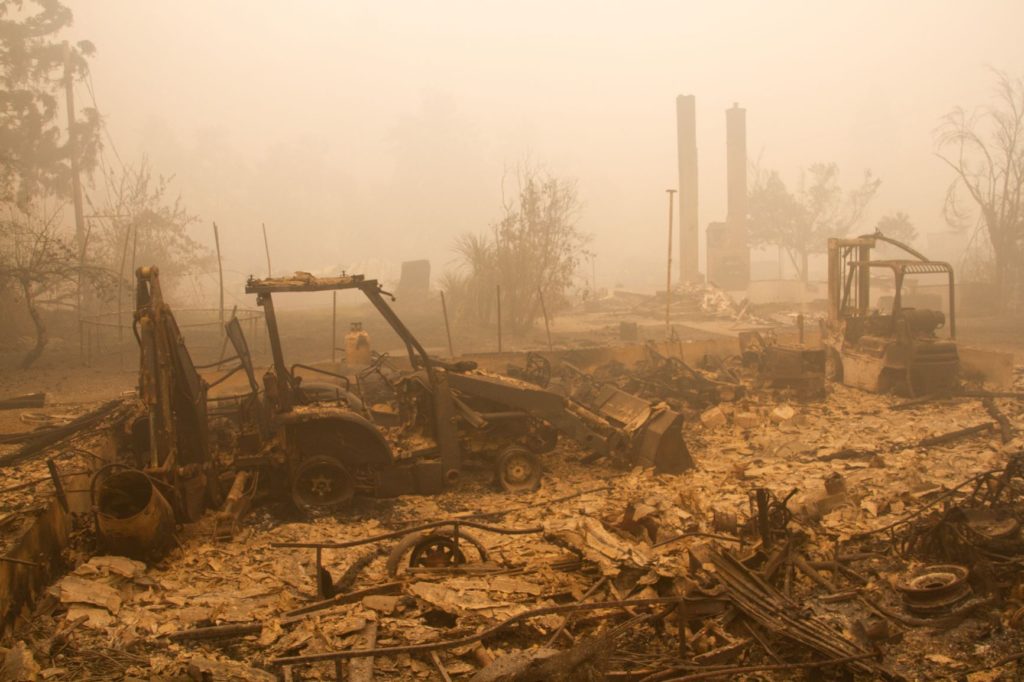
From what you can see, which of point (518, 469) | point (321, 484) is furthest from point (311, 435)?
point (518, 469)

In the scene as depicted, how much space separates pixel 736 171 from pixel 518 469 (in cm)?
3249

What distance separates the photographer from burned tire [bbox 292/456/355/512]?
24.3 feet

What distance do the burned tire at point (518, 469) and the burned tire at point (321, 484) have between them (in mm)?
1624

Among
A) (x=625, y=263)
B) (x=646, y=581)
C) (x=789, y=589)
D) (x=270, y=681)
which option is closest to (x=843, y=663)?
(x=789, y=589)

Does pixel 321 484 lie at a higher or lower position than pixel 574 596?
higher

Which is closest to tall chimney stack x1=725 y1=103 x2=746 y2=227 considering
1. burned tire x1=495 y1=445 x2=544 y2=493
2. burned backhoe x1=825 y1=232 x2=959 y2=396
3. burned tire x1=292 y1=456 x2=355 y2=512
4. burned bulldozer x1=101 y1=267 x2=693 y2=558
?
burned backhoe x1=825 y1=232 x2=959 y2=396

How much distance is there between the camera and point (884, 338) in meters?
12.6

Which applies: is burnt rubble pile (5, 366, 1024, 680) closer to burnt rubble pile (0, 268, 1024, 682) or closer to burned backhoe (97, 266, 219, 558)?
burnt rubble pile (0, 268, 1024, 682)

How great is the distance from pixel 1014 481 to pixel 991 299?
19.4 meters

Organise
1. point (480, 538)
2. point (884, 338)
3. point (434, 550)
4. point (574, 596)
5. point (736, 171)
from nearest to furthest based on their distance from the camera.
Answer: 1. point (574, 596)
2. point (434, 550)
3. point (480, 538)
4. point (884, 338)
5. point (736, 171)

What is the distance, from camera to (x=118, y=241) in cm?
2278

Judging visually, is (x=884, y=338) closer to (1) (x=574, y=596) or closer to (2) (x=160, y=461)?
(1) (x=574, y=596)

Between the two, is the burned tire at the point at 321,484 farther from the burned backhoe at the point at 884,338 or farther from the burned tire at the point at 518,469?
the burned backhoe at the point at 884,338

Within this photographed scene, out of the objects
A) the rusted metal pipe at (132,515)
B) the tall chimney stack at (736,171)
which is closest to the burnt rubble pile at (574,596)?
the rusted metal pipe at (132,515)
